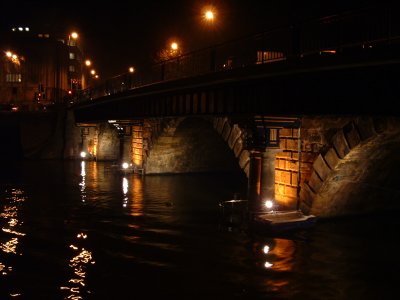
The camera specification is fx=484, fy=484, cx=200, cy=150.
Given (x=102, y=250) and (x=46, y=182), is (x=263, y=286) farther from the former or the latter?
(x=46, y=182)

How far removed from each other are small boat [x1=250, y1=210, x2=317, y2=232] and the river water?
1.15 feet

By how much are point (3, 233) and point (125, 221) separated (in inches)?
199

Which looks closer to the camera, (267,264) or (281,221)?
(267,264)

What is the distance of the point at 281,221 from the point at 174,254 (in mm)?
4633

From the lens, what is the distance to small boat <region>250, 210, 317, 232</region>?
59.9ft

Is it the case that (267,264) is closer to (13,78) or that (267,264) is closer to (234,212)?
(234,212)

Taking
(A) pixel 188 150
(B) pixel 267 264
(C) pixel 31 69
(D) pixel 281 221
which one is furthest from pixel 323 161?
(C) pixel 31 69

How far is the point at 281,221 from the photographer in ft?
60.2

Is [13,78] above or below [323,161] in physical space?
above

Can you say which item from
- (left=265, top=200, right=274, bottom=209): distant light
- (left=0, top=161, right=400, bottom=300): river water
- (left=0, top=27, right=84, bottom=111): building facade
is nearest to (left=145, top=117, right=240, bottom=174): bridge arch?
(left=0, top=161, right=400, bottom=300): river water

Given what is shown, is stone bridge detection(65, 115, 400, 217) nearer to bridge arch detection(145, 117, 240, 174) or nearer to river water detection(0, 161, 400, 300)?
river water detection(0, 161, 400, 300)

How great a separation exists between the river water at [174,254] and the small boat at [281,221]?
1.15 ft

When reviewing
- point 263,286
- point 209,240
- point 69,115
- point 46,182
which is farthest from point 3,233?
point 69,115

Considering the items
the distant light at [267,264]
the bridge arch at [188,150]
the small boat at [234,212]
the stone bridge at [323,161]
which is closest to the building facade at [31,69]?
the bridge arch at [188,150]
